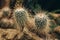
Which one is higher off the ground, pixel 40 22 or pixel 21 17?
pixel 21 17

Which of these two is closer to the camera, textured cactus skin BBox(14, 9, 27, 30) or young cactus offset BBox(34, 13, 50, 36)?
young cactus offset BBox(34, 13, 50, 36)

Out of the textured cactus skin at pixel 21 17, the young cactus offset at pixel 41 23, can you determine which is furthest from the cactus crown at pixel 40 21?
the textured cactus skin at pixel 21 17

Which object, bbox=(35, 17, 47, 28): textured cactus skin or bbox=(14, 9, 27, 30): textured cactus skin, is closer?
bbox=(35, 17, 47, 28): textured cactus skin

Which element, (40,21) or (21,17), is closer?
(40,21)

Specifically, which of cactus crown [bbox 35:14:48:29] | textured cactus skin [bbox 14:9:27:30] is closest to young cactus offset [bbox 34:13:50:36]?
cactus crown [bbox 35:14:48:29]

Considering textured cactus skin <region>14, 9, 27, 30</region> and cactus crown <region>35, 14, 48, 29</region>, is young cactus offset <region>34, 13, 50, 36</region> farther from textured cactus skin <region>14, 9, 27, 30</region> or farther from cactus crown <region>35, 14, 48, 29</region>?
textured cactus skin <region>14, 9, 27, 30</region>

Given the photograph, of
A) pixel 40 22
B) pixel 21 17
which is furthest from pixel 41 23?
pixel 21 17

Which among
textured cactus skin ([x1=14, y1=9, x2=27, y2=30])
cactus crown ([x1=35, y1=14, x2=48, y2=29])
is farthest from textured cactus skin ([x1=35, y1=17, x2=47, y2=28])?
textured cactus skin ([x1=14, y1=9, x2=27, y2=30])

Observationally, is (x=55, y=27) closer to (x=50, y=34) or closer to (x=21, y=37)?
(x=50, y=34)

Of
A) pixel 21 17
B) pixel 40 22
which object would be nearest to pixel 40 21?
pixel 40 22

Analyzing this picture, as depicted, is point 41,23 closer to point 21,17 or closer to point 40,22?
point 40,22

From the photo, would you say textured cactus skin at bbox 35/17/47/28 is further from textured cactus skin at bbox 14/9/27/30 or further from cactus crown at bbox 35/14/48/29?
textured cactus skin at bbox 14/9/27/30

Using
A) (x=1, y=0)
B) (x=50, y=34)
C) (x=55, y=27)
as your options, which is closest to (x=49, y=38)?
(x=50, y=34)
